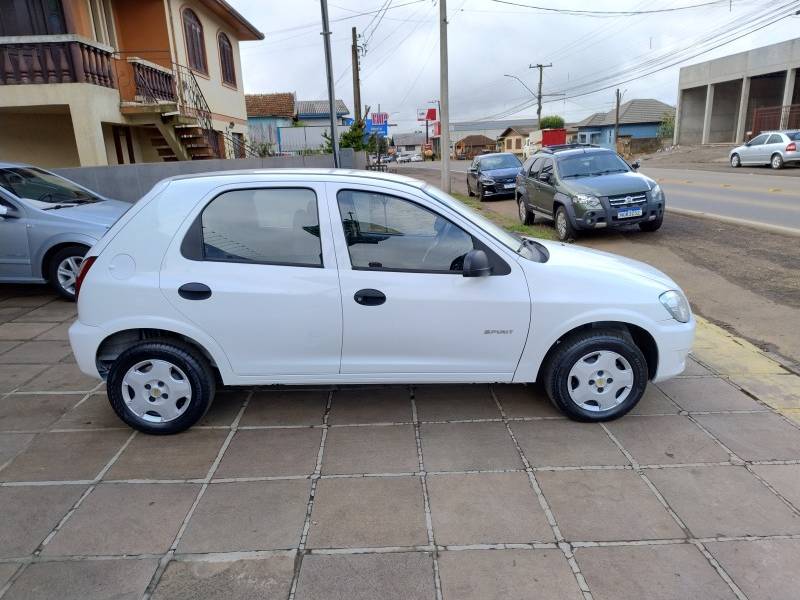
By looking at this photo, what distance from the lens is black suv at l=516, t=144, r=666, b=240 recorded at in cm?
1043

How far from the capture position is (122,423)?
405 cm

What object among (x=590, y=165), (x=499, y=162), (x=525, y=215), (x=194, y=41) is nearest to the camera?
(x=590, y=165)

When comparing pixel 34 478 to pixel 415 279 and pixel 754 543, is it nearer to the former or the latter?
pixel 415 279

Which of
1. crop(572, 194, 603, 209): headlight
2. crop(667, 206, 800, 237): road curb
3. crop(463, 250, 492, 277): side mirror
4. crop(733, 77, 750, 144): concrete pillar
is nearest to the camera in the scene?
crop(463, 250, 492, 277): side mirror

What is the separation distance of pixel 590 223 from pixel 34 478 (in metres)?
9.25

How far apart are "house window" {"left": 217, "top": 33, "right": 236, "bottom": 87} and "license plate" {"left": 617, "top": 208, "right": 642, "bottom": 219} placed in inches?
589

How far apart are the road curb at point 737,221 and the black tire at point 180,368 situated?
10.4m

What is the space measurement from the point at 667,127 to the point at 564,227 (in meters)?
56.9

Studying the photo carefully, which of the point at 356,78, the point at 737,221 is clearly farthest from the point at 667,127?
the point at 737,221

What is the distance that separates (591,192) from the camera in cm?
1053

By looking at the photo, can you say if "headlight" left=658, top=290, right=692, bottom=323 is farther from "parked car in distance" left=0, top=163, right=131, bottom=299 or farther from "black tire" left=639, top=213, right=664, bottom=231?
"black tire" left=639, top=213, right=664, bottom=231

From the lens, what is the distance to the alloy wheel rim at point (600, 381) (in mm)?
3811

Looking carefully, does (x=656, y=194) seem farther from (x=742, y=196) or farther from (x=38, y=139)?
(x=38, y=139)

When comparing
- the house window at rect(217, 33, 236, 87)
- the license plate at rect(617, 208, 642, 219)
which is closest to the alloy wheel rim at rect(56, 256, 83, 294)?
the license plate at rect(617, 208, 642, 219)
